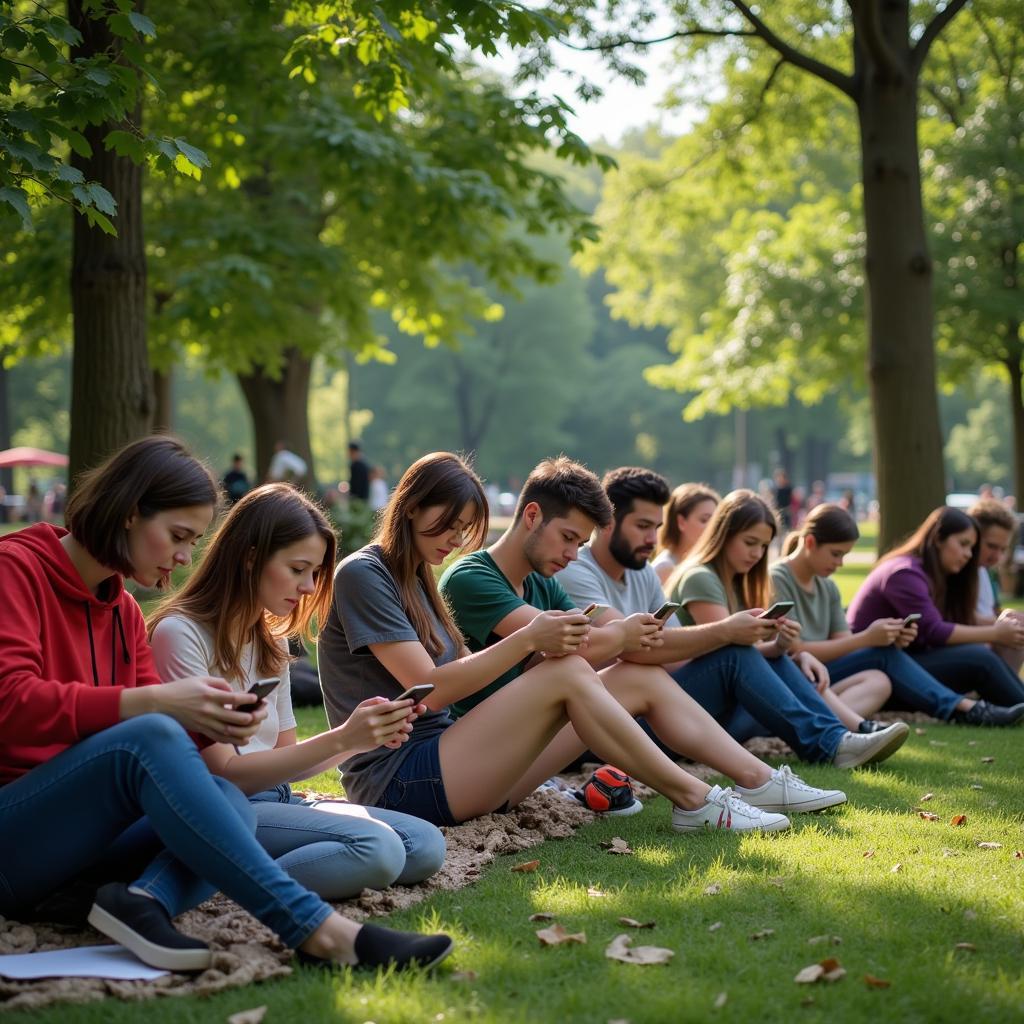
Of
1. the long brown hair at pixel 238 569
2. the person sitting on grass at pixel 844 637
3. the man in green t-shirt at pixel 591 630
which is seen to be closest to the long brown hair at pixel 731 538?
the person sitting on grass at pixel 844 637

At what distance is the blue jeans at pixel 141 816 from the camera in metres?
3.39

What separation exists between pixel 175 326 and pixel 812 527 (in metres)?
9.70

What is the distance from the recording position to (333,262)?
48.5 ft

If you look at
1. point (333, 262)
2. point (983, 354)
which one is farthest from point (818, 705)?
point (983, 354)

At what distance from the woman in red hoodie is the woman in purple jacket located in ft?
17.8

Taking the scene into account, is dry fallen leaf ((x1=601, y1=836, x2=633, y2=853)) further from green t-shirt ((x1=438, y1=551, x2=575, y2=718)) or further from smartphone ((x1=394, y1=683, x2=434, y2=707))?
smartphone ((x1=394, y1=683, x2=434, y2=707))

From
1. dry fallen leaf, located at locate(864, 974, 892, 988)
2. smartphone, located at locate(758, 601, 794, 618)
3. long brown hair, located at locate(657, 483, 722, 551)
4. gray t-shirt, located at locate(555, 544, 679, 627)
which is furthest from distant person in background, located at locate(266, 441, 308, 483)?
dry fallen leaf, located at locate(864, 974, 892, 988)

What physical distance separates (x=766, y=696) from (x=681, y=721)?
0.92m

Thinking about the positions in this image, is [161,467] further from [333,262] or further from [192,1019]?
[333,262]

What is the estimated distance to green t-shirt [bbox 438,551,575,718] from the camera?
5.38 m

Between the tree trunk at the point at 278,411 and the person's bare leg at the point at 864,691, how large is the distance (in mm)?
14344

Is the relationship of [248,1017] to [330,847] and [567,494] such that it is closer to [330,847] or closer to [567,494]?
[330,847]

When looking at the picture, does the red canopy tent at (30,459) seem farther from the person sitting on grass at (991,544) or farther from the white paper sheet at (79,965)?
the white paper sheet at (79,965)

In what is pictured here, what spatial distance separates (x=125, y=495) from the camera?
3758 mm
